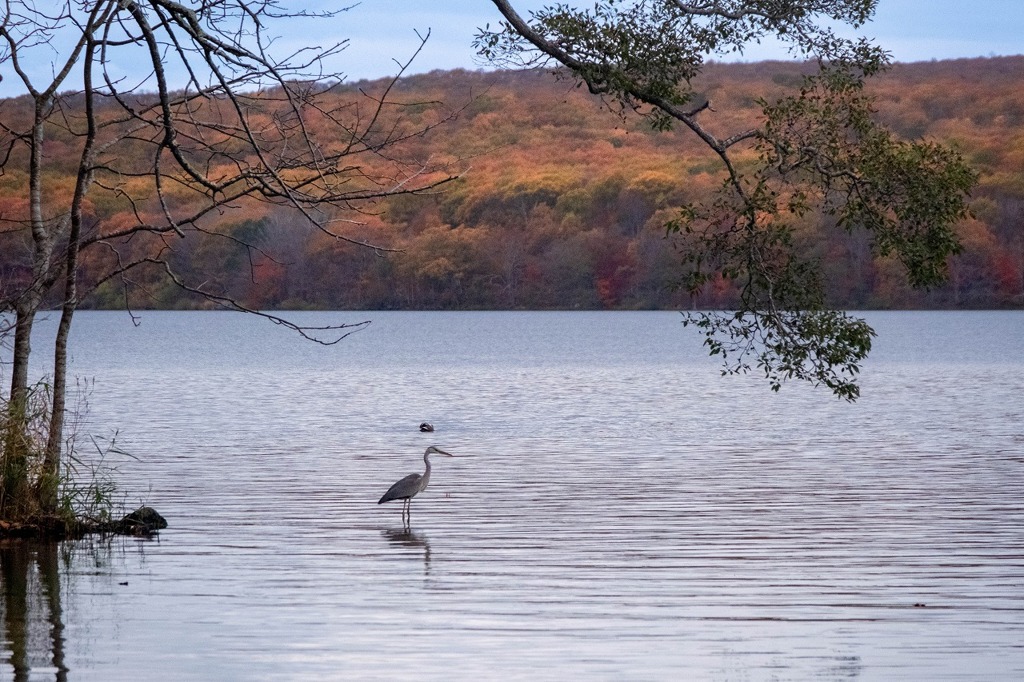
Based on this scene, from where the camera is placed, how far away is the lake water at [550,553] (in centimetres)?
1067

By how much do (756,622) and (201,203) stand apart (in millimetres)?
79694

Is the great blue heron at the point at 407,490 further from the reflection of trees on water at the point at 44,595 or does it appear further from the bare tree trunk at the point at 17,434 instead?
the bare tree trunk at the point at 17,434

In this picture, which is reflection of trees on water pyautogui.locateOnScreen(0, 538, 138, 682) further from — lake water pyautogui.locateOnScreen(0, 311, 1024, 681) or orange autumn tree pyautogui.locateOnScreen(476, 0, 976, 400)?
orange autumn tree pyautogui.locateOnScreen(476, 0, 976, 400)

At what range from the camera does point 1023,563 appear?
14609mm

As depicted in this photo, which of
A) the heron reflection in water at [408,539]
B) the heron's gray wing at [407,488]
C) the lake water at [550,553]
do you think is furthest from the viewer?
the heron's gray wing at [407,488]

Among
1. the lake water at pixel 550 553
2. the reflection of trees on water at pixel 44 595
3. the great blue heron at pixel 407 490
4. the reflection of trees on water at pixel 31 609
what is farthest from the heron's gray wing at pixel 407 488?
the reflection of trees on water at pixel 31 609

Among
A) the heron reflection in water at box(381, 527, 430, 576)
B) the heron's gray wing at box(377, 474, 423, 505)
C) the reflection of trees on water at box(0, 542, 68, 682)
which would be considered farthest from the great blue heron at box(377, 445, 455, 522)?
the reflection of trees on water at box(0, 542, 68, 682)

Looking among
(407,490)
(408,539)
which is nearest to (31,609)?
(408,539)

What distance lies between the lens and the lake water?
35.0ft

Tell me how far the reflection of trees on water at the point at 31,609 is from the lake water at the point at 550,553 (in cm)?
4

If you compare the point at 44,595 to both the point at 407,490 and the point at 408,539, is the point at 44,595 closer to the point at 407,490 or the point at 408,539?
the point at 408,539

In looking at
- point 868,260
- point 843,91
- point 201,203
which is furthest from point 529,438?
point 868,260

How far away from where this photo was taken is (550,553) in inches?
604

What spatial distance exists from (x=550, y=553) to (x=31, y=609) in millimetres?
5186
